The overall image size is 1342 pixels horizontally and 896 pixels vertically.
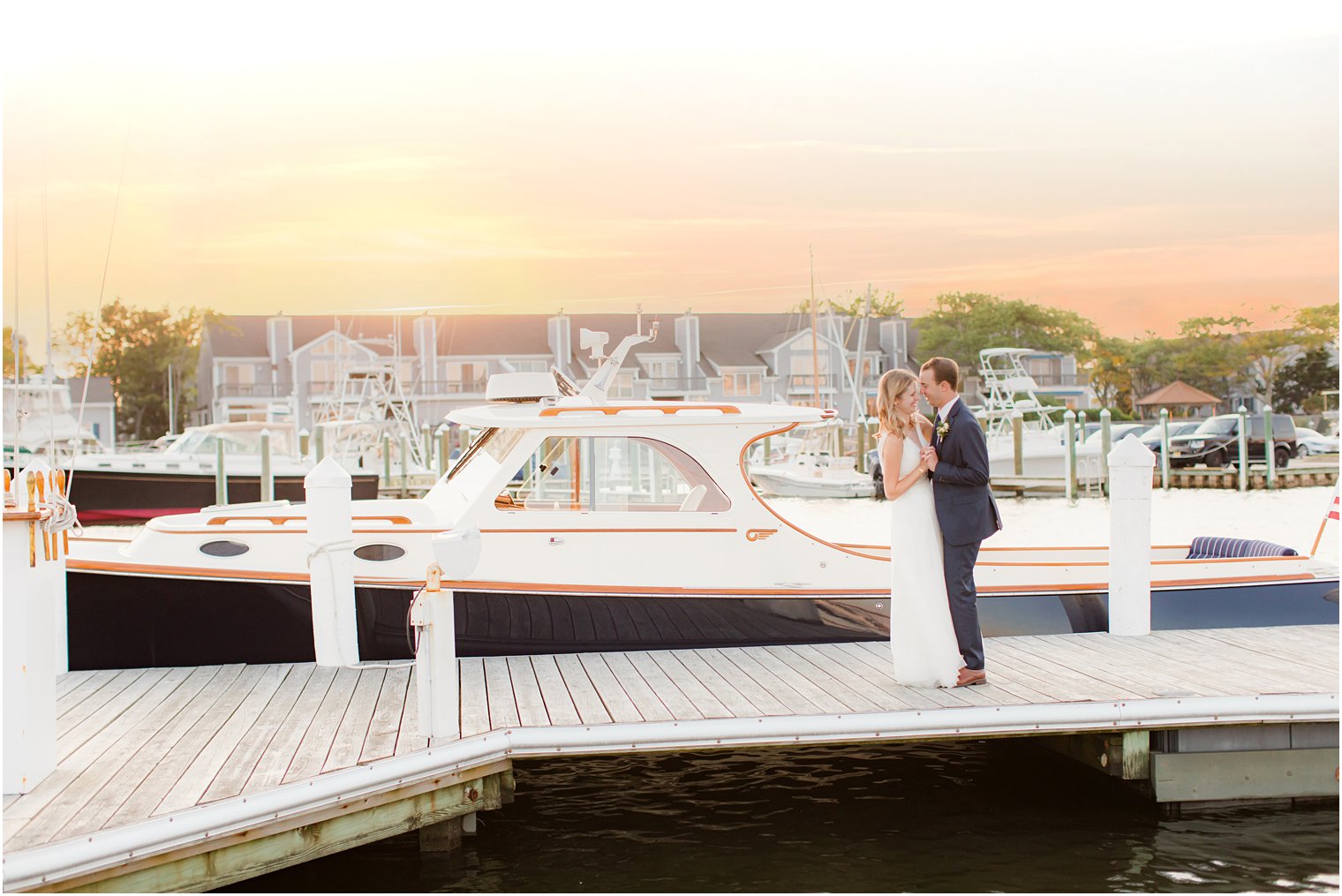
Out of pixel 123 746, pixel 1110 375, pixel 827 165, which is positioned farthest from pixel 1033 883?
pixel 1110 375

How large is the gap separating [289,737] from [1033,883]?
145 inches

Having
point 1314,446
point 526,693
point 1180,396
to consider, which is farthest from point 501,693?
point 1180,396

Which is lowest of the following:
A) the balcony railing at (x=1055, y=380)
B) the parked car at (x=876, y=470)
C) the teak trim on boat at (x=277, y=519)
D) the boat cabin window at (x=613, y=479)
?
the parked car at (x=876, y=470)

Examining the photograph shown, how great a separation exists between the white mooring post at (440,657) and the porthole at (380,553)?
180 cm

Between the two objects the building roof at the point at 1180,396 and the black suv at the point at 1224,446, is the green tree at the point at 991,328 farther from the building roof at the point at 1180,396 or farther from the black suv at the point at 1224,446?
the black suv at the point at 1224,446

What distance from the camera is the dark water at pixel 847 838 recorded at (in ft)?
20.5

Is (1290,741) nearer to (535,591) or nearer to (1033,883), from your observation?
(1033,883)

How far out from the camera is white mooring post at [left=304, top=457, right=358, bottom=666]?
7.47m

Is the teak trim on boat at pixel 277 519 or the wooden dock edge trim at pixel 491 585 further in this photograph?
the teak trim on boat at pixel 277 519

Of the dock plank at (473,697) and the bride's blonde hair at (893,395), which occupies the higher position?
the bride's blonde hair at (893,395)

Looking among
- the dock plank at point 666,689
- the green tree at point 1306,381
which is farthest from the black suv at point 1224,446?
→ the green tree at point 1306,381

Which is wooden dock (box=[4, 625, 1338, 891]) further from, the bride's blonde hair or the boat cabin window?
the bride's blonde hair

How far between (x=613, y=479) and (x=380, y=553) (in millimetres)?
1507

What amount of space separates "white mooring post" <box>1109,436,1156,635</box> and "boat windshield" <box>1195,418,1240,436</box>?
3057 centimetres
